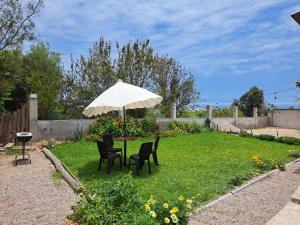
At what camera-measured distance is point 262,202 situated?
242 inches

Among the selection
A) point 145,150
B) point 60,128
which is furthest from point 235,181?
point 60,128

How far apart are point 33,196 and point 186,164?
187 inches

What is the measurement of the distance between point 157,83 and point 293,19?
60.3ft

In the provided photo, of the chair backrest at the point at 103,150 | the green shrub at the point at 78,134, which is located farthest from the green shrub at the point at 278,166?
the green shrub at the point at 78,134

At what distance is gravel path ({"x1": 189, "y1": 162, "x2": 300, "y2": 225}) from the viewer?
5.23 metres

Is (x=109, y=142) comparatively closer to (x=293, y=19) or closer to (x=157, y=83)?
(x=293, y=19)

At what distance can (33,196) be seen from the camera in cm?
680

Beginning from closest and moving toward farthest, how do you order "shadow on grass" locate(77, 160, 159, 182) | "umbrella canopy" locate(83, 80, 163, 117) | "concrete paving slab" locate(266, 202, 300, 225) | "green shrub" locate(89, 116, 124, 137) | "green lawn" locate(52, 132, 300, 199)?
"concrete paving slab" locate(266, 202, 300, 225)
"green lawn" locate(52, 132, 300, 199)
"shadow on grass" locate(77, 160, 159, 182)
"umbrella canopy" locate(83, 80, 163, 117)
"green shrub" locate(89, 116, 124, 137)

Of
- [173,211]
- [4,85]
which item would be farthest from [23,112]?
[173,211]

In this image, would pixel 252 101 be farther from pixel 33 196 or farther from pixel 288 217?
pixel 33 196

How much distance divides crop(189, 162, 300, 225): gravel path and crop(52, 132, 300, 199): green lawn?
0.52 metres

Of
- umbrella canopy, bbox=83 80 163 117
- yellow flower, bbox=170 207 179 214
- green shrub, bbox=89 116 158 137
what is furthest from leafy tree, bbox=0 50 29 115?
yellow flower, bbox=170 207 179 214

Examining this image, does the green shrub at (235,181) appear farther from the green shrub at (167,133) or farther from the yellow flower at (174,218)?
the green shrub at (167,133)

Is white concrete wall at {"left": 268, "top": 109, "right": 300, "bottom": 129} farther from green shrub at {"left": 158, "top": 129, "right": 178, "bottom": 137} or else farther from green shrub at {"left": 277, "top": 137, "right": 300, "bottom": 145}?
green shrub at {"left": 158, "top": 129, "right": 178, "bottom": 137}
